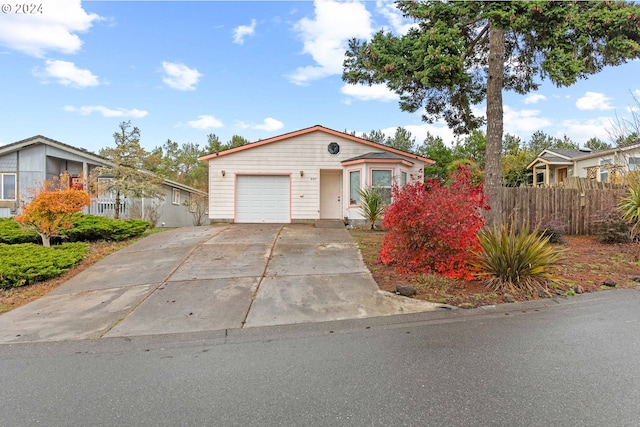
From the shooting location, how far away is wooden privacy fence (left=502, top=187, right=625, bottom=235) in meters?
10.7

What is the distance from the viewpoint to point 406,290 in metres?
5.66

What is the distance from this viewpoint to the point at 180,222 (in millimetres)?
23719

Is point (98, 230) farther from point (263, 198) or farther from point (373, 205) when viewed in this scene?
point (373, 205)

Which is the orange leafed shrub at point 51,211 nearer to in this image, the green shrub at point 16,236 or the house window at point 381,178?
the green shrub at point 16,236

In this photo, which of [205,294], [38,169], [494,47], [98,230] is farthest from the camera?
[38,169]

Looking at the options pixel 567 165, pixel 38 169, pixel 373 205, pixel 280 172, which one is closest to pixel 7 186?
pixel 38 169

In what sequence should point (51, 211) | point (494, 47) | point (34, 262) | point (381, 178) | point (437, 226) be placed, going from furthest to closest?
point (381, 178), point (51, 211), point (494, 47), point (34, 262), point (437, 226)

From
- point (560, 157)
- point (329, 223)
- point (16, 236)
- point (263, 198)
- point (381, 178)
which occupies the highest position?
point (560, 157)

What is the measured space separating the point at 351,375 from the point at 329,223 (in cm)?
1131

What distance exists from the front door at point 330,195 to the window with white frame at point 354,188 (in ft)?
4.34

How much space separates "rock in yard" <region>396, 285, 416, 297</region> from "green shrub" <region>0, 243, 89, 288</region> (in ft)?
24.3

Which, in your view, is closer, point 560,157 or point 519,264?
point 519,264

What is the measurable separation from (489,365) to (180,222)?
2326 centimetres

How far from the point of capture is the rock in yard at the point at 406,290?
5633 mm
